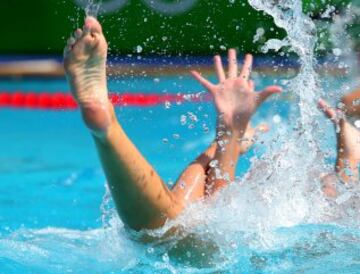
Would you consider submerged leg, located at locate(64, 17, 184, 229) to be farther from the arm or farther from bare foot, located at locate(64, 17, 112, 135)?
the arm

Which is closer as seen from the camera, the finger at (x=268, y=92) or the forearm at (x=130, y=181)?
the forearm at (x=130, y=181)

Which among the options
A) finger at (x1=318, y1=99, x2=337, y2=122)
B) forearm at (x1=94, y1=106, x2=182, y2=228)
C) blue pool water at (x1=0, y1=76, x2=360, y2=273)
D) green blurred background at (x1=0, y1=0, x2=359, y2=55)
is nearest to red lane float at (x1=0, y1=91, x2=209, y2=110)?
blue pool water at (x1=0, y1=76, x2=360, y2=273)

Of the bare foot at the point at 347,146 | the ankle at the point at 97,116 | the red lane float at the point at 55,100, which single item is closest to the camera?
the ankle at the point at 97,116

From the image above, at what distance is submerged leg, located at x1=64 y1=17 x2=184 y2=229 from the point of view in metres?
1.52

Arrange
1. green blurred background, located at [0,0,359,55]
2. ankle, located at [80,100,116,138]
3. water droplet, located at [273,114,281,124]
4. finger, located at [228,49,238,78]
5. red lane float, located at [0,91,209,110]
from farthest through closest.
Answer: green blurred background, located at [0,0,359,55] → red lane float, located at [0,91,209,110] → water droplet, located at [273,114,281,124] → finger, located at [228,49,238,78] → ankle, located at [80,100,116,138]

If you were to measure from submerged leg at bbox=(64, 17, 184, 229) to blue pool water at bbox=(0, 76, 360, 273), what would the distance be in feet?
0.32

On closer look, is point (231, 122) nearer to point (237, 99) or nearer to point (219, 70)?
point (237, 99)

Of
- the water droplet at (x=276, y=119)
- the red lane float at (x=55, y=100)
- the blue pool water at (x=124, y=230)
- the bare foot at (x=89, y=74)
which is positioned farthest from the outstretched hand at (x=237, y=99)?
the red lane float at (x=55, y=100)

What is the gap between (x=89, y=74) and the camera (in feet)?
5.07

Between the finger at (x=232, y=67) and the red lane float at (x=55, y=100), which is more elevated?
the red lane float at (x=55, y=100)

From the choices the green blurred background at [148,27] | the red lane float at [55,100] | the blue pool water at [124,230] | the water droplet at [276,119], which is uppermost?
the green blurred background at [148,27]

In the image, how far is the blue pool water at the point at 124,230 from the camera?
69.2 inches

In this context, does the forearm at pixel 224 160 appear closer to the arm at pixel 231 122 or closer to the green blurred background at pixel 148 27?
the arm at pixel 231 122

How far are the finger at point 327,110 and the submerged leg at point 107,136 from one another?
0.71 m
